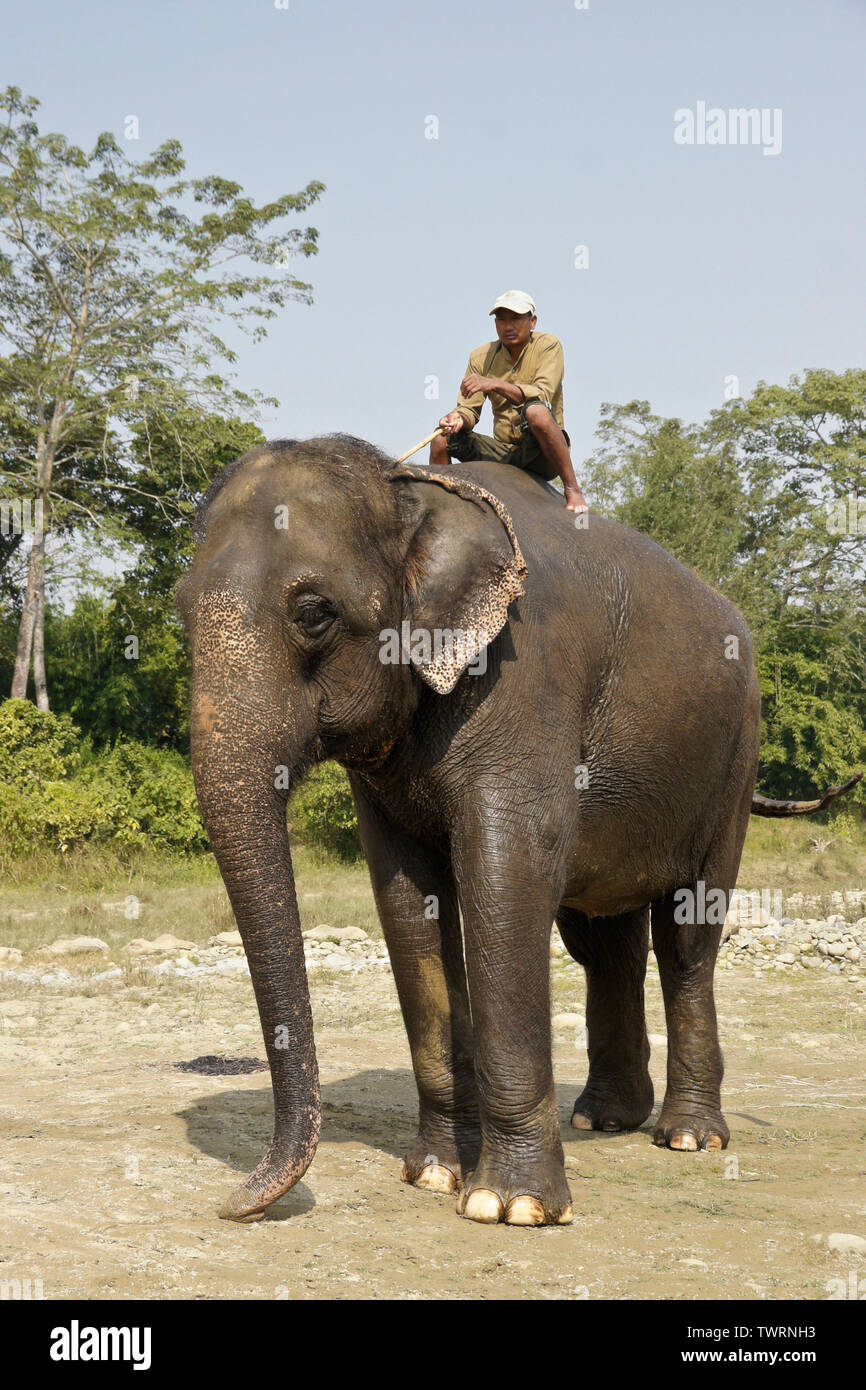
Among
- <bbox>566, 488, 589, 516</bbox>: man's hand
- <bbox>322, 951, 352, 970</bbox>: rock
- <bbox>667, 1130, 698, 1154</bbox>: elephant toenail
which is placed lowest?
<bbox>322, 951, 352, 970</bbox>: rock

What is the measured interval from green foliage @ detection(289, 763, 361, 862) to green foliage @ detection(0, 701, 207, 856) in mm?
1864

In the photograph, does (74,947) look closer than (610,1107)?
No

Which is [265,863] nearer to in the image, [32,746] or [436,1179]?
[436,1179]

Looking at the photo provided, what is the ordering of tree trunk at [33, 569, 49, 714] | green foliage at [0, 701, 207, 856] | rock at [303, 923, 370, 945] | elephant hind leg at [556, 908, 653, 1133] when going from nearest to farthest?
elephant hind leg at [556, 908, 653, 1133] < rock at [303, 923, 370, 945] < green foliage at [0, 701, 207, 856] < tree trunk at [33, 569, 49, 714]

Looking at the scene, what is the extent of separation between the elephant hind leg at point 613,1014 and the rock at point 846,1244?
2184 millimetres

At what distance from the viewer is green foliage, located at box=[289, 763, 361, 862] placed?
24.5 meters

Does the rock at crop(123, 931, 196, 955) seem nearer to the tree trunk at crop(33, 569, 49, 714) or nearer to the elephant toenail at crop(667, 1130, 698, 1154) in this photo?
the elephant toenail at crop(667, 1130, 698, 1154)

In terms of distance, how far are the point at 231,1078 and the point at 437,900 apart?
2819 mm

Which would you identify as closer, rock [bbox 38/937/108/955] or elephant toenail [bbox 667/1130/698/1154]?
elephant toenail [bbox 667/1130/698/1154]

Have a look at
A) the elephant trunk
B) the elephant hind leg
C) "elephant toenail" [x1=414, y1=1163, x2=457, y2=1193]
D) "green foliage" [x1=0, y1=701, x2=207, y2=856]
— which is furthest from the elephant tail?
"green foliage" [x1=0, y1=701, x2=207, y2=856]

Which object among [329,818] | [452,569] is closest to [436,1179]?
[452,569]

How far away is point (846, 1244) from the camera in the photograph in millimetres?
5289

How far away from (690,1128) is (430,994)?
1793 mm

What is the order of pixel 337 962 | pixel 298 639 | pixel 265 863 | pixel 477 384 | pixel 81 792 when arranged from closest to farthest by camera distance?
1. pixel 265 863
2. pixel 298 639
3. pixel 477 384
4. pixel 337 962
5. pixel 81 792
